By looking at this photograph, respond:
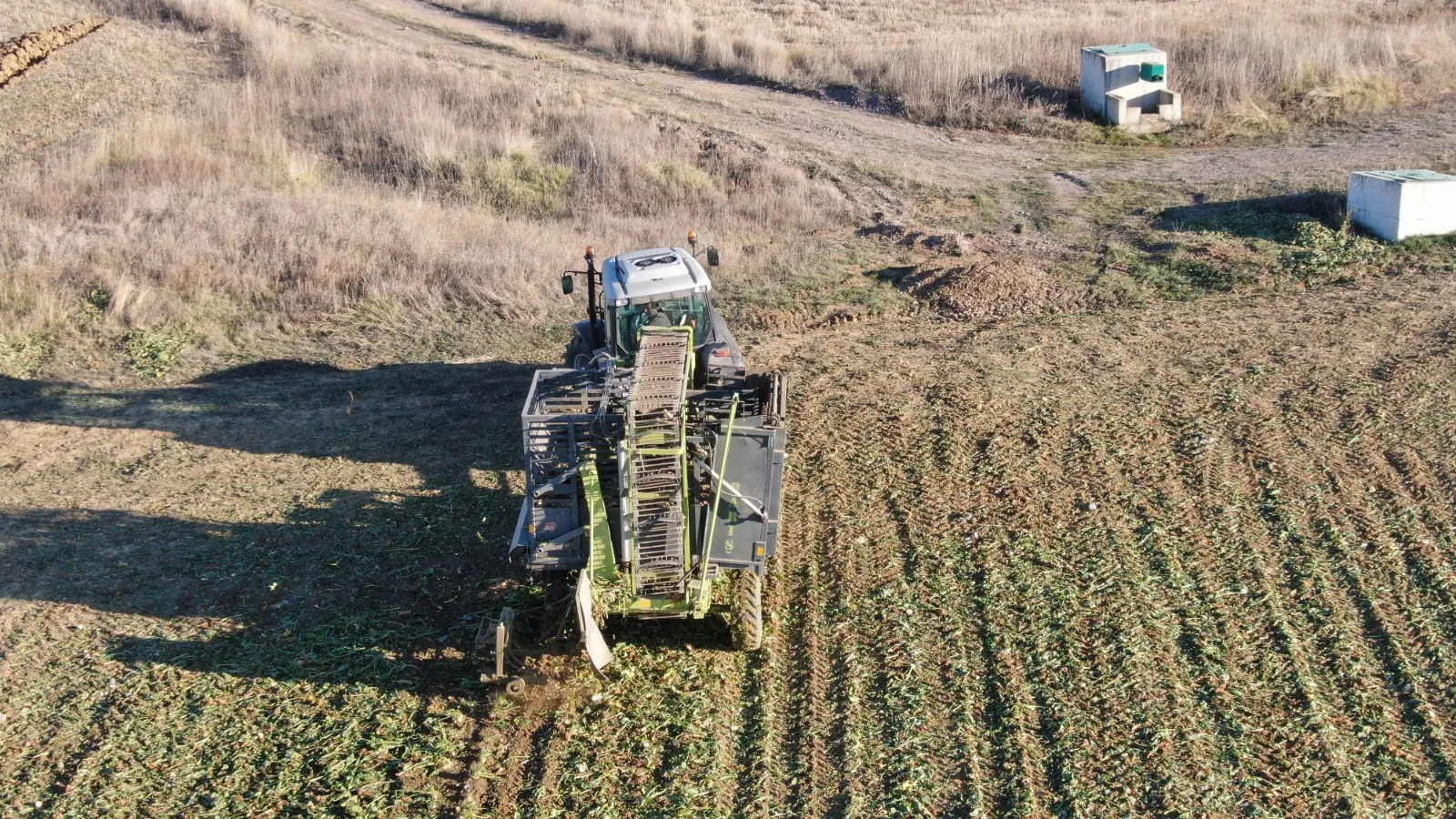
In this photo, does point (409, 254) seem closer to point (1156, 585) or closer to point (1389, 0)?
point (1156, 585)

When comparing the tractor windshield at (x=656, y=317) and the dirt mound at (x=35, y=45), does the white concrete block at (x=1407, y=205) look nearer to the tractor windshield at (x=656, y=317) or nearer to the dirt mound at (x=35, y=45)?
the tractor windshield at (x=656, y=317)

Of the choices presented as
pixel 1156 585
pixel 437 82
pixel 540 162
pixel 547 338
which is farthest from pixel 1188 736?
pixel 437 82

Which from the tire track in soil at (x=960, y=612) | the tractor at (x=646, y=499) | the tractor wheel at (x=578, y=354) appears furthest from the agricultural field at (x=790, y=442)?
the tractor wheel at (x=578, y=354)

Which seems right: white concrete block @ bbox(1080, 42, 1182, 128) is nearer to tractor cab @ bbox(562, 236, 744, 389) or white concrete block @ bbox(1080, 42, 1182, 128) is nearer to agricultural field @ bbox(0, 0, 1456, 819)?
agricultural field @ bbox(0, 0, 1456, 819)

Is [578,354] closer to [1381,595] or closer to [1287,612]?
[1287,612]

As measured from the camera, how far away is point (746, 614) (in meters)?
10.0

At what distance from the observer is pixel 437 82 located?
27656 millimetres

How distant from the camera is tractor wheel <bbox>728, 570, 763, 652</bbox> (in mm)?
10008

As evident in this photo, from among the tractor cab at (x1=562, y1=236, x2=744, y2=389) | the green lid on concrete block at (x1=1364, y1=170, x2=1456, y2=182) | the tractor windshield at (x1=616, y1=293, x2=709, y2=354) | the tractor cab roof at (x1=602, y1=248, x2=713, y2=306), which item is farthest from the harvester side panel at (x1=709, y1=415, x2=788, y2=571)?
the green lid on concrete block at (x1=1364, y1=170, x2=1456, y2=182)

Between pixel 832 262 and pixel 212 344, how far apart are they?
33.4 ft

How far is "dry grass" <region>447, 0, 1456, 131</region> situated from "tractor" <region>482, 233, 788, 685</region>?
18634 millimetres

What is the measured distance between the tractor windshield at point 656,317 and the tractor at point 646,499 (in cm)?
195

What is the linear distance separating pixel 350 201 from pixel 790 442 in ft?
41.2

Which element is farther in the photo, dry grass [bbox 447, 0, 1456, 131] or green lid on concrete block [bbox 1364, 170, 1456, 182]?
dry grass [bbox 447, 0, 1456, 131]
